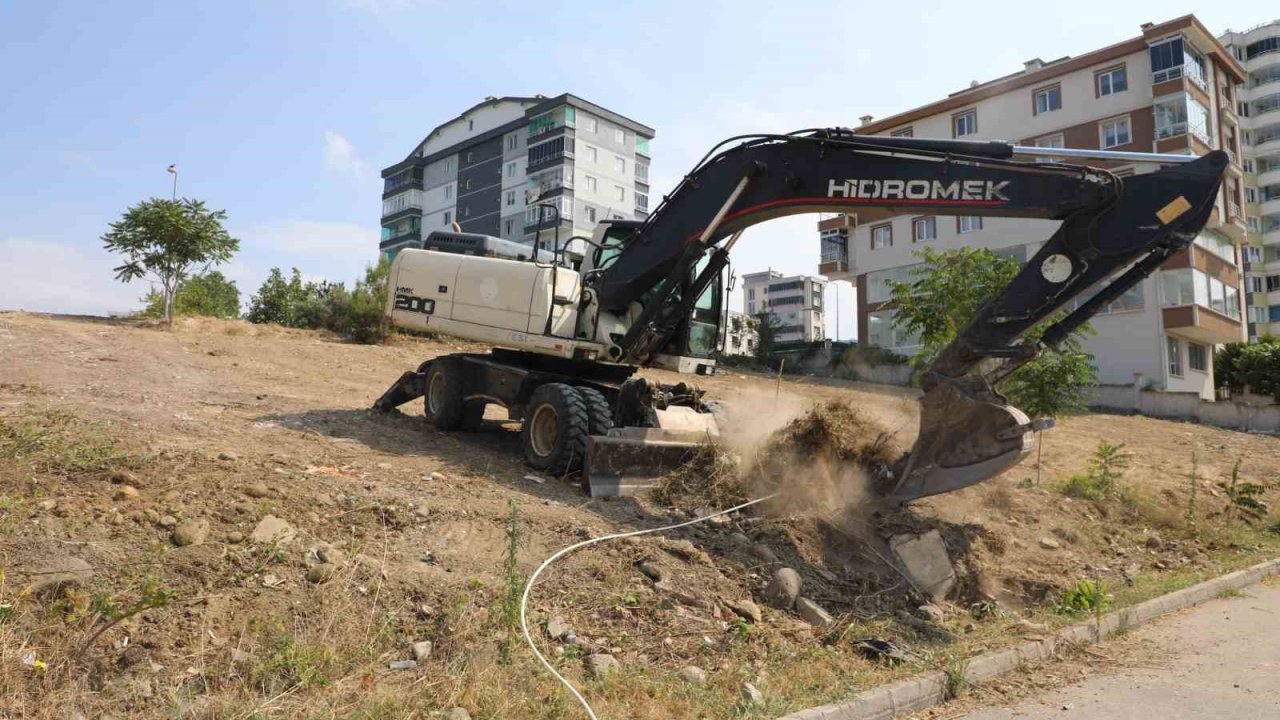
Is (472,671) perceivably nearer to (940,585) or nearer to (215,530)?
(215,530)

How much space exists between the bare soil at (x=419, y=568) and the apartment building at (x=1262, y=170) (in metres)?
61.9

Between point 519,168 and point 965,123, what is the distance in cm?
3089

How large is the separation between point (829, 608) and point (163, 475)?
17.1ft

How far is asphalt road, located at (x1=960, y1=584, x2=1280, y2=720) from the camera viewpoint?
498 centimetres

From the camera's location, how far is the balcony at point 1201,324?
1267 inches

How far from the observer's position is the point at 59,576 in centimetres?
494

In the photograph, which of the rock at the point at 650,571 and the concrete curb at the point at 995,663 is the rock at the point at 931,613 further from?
the rock at the point at 650,571

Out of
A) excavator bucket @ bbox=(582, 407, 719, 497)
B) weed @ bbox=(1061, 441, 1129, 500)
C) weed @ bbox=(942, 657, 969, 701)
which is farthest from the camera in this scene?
weed @ bbox=(1061, 441, 1129, 500)

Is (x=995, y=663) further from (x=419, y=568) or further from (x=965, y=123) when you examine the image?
(x=965, y=123)

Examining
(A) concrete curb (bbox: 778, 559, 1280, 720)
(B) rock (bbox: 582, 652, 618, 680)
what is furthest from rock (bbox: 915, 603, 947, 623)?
(B) rock (bbox: 582, 652, 618, 680)

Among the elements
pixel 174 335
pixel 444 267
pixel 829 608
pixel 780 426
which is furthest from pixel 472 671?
pixel 174 335

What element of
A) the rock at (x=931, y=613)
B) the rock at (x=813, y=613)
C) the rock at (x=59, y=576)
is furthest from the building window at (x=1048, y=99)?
the rock at (x=59, y=576)

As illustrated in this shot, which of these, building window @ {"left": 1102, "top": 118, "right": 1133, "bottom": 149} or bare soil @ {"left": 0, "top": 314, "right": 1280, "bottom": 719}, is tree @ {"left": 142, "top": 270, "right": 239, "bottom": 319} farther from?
building window @ {"left": 1102, "top": 118, "right": 1133, "bottom": 149}

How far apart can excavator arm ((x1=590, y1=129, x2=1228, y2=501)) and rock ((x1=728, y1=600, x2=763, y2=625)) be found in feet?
7.38
